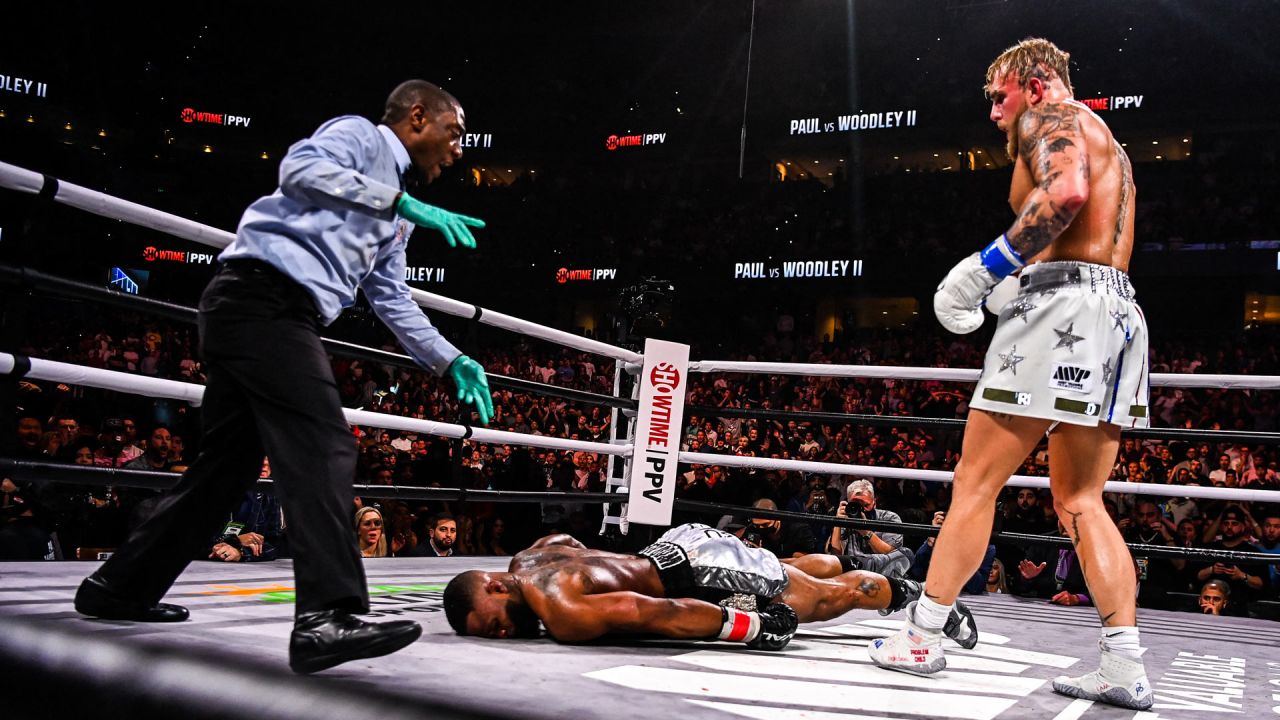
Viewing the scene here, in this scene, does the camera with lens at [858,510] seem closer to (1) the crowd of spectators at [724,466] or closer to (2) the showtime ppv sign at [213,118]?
(1) the crowd of spectators at [724,466]

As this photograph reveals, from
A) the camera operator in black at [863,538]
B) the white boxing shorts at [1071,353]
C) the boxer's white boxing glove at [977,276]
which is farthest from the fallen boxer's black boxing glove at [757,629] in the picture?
the camera operator in black at [863,538]

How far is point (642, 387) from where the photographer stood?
12.8ft

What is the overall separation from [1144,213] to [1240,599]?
38.0ft

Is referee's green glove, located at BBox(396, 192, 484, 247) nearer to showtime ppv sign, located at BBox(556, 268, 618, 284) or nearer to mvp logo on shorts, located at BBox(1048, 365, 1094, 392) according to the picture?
mvp logo on shorts, located at BBox(1048, 365, 1094, 392)

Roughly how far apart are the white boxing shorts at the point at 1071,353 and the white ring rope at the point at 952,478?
0.94 m

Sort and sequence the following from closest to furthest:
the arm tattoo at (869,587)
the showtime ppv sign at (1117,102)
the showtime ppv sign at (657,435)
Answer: the arm tattoo at (869,587) < the showtime ppv sign at (657,435) < the showtime ppv sign at (1117,102)

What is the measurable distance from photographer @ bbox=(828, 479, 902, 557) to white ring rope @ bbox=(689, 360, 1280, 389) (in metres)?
0.46

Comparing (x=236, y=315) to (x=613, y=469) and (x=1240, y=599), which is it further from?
(x=1240, y=599)

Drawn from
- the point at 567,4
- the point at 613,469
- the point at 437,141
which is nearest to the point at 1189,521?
the point at 613,469

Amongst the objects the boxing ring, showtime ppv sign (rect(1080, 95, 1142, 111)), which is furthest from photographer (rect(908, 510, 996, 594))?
showtime ppv sign (rect(1080, 95, 1142, 111))

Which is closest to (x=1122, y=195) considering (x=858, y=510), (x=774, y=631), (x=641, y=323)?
(x=774, y=631)

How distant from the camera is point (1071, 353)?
5.99 feet

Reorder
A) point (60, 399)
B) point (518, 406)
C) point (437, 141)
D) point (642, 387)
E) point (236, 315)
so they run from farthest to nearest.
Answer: point (518, 406) → point (60, 399) → point (642, 387) → point (437, 141) → point (236, 315)

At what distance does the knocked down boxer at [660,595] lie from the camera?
1934mm
